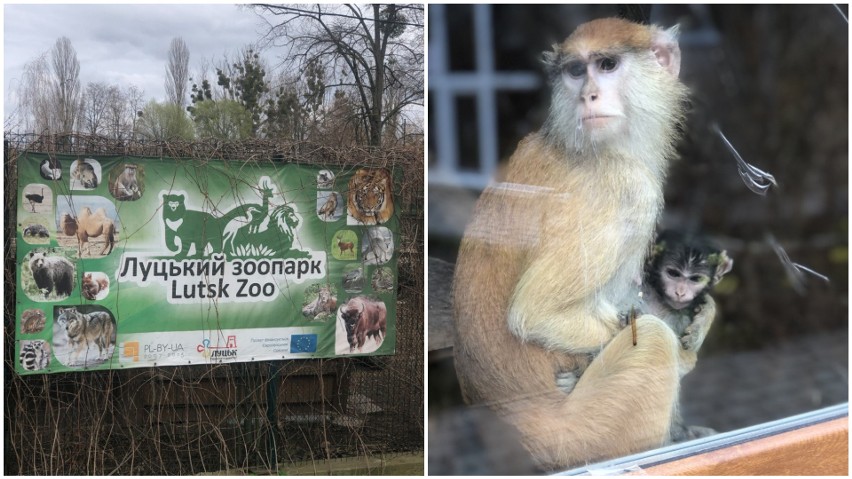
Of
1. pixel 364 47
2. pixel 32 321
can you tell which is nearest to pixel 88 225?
pixel 32 321

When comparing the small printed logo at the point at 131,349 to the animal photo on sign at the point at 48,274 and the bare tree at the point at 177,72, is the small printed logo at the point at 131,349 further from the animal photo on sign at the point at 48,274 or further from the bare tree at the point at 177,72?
the bare tree at the point at 177,72

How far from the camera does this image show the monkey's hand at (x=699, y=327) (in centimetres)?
350

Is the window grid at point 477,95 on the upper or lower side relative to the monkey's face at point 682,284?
upper

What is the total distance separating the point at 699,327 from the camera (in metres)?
3.53

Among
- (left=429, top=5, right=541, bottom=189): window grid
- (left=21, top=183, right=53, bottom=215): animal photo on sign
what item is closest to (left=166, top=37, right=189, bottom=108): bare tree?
(left=21, top=183, right=53, bottom=215): animal photo on sign

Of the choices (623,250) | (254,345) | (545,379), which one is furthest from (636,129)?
(254,345)

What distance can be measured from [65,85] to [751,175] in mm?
3202

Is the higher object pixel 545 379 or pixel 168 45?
pixel 168 45

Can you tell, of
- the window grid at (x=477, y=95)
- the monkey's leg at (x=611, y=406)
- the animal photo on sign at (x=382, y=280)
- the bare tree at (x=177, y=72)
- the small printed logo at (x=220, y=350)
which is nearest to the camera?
the window grid at (x=477, y=95)

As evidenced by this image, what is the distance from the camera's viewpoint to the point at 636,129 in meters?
3.30

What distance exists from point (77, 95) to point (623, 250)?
2565mm

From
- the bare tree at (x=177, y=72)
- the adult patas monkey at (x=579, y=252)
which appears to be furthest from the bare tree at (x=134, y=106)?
the adult patas monkey at (x=579, y=252)

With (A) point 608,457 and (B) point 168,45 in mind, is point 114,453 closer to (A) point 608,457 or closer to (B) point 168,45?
(B) point 168,45

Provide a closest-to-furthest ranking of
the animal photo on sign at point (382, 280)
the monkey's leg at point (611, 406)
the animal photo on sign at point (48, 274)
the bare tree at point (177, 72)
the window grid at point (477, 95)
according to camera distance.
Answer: the window grid at point (477, 95) → the monkey's leg at point (611, 406) → the animal photo on sign at point (48, 274) → the bare tree at point (177, 72) → the animal photo on sign at point (382, 280)
